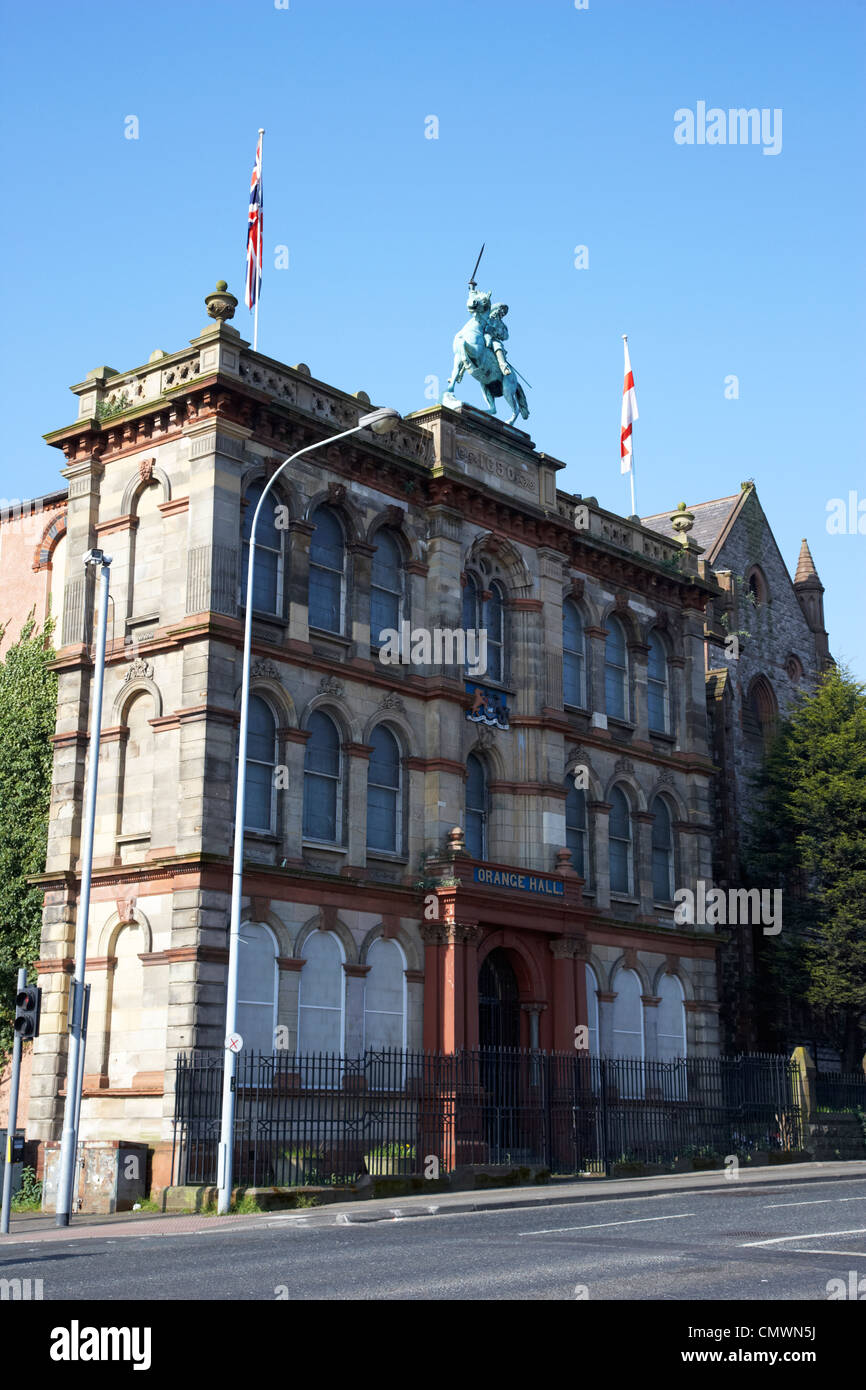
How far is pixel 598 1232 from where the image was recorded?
17.2 meters

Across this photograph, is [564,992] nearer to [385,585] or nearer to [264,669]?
[385,585]

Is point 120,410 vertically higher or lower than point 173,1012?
higher

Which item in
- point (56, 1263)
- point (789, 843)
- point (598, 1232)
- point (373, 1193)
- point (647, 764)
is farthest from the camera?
point (789, 843)

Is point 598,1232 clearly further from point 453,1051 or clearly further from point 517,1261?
point 453,1051

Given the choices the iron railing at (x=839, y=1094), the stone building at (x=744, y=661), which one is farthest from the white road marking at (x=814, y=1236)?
the stone building at (x=744, y=661)

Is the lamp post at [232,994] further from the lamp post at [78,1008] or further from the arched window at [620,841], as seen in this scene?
the arched window at [620,841]

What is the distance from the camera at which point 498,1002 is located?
33875mm

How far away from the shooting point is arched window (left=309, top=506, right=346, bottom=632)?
31.7 metres

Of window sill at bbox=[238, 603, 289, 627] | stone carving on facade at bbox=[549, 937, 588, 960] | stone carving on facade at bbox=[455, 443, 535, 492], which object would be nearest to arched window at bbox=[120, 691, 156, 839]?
window sill at bbox=[238, 603, 289, 627]

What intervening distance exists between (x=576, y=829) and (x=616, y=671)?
471 centimetres

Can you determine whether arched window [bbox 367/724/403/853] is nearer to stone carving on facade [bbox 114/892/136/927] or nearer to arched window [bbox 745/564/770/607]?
stone carving on facade [bbox 114/892/136/927]

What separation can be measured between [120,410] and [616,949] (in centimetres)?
1699

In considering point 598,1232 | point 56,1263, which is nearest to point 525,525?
point 598,1232

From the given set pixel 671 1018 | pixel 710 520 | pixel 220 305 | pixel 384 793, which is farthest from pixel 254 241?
pixel 710 520
